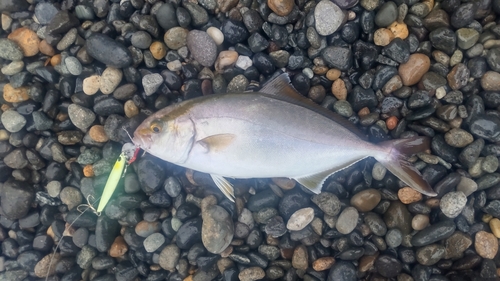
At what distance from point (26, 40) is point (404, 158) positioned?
4006mm

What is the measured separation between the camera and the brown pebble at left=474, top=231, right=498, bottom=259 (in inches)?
138

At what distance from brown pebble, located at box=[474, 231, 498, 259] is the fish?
2.77ft

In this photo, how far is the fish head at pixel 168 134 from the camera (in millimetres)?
3164

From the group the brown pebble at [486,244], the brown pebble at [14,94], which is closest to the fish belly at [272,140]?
the brown pebble at [486,244]

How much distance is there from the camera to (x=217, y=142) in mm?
3201

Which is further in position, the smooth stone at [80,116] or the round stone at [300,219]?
the smooth stone at [80,116]

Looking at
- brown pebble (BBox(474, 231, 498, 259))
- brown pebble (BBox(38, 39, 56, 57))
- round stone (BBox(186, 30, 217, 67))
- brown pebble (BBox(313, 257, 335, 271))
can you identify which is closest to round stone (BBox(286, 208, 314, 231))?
brown pebble (BBox(313, 257, 335, 271))

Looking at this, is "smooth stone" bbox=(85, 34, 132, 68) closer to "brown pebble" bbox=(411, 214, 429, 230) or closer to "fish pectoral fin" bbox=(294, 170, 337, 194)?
"fish pectoral fin" bbox=(294, 170, 337, 194)

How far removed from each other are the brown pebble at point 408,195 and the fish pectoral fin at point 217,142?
5.81 ft

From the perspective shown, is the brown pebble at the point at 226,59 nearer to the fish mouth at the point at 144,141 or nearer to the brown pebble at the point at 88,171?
the fish mouth at the point at 144,141

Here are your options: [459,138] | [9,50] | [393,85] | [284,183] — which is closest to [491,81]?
[459,138]

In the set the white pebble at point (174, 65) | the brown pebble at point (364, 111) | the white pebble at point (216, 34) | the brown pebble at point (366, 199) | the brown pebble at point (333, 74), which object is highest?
the white pebble at point (216, 34)

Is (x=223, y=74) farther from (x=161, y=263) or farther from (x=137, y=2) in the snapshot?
(x=161, y=263)

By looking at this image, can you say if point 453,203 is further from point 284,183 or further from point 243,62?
point 243,62
